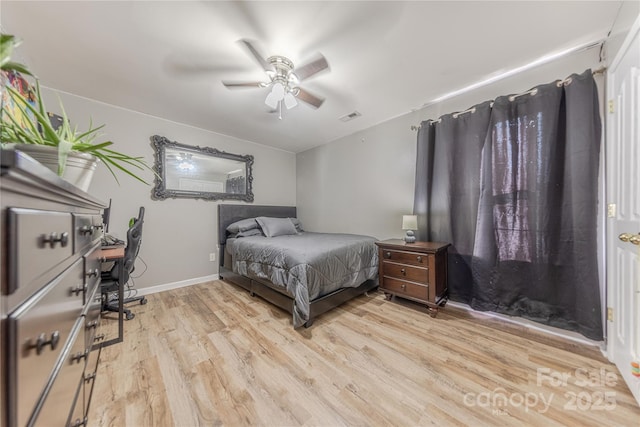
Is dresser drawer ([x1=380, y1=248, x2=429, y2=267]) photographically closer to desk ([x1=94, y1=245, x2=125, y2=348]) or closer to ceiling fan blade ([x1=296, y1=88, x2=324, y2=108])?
ceiling fan blade ([x1=296, y1=88, x2=324, y2=108])

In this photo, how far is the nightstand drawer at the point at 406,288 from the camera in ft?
7.61

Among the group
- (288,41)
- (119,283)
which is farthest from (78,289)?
(288,41)

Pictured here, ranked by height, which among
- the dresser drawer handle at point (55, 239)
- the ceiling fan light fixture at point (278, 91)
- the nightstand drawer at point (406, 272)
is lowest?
the nightstand drawer at point (406, 272)

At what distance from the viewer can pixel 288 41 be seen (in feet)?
5.74

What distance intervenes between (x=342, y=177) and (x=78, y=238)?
11.2 feet

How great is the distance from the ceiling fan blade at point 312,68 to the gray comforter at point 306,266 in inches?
62.5

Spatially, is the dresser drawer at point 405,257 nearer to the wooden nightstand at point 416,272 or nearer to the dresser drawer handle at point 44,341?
the wooden nightstand at point 416,272

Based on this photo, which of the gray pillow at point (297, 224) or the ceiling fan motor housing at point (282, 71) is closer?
the ceiling fan motor housing at point (282, 71)

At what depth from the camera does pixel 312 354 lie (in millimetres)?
1720

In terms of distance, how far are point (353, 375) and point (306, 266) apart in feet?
2.98

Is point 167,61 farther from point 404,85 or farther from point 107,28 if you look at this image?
point 404,85

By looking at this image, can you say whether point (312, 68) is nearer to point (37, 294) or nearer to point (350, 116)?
point (350, 116)

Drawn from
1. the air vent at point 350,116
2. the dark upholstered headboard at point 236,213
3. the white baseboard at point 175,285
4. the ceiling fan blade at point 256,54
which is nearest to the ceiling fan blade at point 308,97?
the ceiling fan blade at point 256,54

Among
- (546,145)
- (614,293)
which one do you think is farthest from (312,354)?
(546,145)
